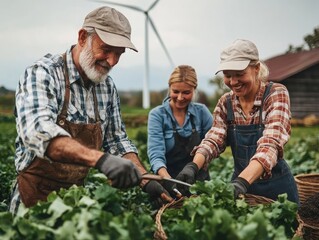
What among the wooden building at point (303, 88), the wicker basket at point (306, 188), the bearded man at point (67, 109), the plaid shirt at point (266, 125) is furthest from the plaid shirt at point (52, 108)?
the wooden building at point (303, 88)

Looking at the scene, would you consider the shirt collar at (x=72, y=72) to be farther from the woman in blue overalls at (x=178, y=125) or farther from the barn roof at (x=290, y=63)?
the barn roof at (x=290, y=63)

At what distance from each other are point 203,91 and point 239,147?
31.2 meters

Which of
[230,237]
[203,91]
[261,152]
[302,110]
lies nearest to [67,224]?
[230,237]

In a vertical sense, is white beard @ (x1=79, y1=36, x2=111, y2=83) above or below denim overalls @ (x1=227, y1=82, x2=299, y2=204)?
above

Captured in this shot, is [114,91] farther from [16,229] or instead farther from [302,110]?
[302,110]

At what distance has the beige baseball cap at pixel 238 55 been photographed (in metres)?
3.41

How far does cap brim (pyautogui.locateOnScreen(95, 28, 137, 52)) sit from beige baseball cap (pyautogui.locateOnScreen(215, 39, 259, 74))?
32.2 inches

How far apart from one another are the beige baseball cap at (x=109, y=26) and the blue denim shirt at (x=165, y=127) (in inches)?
54.2

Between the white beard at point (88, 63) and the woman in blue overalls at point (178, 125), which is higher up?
the white beard at point (88, 63)

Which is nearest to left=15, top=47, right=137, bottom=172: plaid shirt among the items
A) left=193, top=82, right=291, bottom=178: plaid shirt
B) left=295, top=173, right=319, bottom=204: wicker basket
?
left=193, top=82, right=291, bottom=178: plaid shirt

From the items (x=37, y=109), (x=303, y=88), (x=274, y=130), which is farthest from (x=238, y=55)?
(x=303, y=88)

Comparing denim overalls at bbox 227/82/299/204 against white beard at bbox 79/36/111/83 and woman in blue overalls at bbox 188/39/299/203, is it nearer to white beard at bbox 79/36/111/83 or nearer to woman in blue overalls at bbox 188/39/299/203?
woman in blue overalls at bbox 188/39/299/203

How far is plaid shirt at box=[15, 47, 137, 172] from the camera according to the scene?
2.62 m

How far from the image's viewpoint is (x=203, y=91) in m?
34.8
